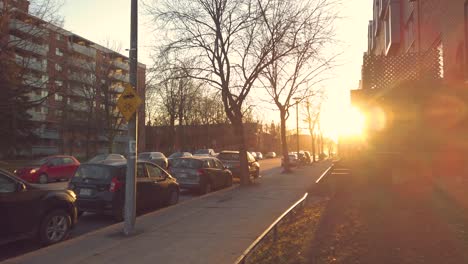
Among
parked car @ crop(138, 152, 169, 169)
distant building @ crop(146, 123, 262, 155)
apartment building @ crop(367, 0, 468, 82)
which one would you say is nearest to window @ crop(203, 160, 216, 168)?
apartment building @ crop(367, 0, 468, 82)

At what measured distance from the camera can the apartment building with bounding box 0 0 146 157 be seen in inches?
Answer: 972

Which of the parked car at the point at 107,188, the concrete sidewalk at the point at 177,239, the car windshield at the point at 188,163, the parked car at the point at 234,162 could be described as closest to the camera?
the concrete sidewalk at the point at 177,239

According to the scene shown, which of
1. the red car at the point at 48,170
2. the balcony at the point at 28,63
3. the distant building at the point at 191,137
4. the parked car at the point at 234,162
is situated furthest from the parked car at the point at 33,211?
the distant building at the point at 191,137

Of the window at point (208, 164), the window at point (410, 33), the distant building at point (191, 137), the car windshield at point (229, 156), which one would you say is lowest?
the window at point (208, 164)

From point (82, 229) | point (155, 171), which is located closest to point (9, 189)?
point (82, 229)

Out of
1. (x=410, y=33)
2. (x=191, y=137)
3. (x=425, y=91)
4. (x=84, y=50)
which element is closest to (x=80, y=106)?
(x=84, y=50)

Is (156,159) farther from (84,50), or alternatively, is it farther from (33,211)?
(84,50)

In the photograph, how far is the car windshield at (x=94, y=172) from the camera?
1084cm

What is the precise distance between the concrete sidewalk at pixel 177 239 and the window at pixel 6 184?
4.07ft

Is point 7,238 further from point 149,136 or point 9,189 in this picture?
point 149,136

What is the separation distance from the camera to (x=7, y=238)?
7.36 meters

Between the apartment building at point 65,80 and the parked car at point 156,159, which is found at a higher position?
the apartment building at point 65,80

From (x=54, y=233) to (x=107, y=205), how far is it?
7.28 feet

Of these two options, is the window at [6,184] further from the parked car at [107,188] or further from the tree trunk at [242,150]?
the tree trunk at [242,150]
